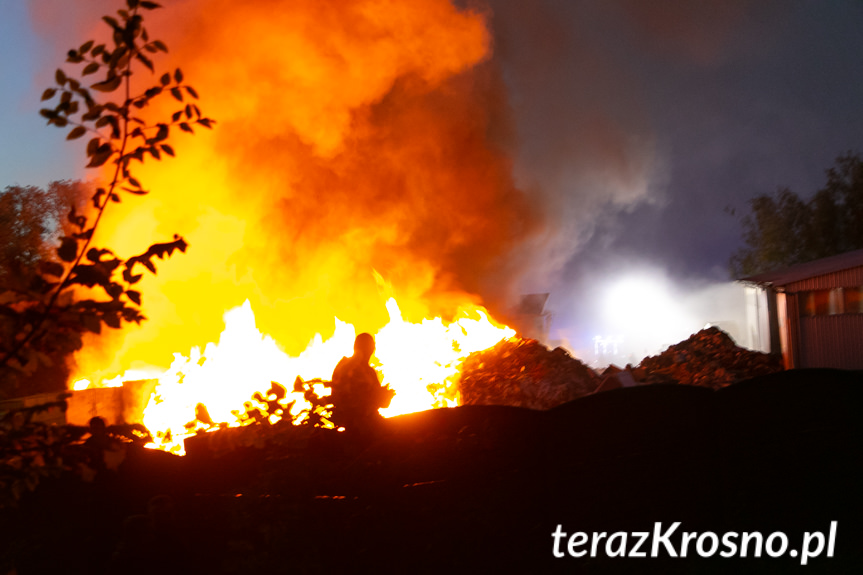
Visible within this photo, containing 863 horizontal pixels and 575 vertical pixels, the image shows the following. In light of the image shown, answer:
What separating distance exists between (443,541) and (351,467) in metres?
0.74

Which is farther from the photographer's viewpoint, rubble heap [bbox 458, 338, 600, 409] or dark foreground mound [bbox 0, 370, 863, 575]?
rubble heap [bbox 458, 338, 600, 409]

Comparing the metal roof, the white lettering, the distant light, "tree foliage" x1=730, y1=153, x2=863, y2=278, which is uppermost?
"tree foliage" x1=730, y1=153, x2=863, y2=278

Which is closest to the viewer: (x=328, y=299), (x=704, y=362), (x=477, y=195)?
(x=704, y=362)

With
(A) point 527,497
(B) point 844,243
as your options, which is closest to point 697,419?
(A) point 527,497

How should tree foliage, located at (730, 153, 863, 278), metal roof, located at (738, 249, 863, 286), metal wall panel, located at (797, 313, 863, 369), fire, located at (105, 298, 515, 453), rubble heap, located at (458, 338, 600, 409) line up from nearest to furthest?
fire, located at (105, 298, 515, 453) < rubble heap, located at (458, 338, 600, 409) < metal wall panel, located at (797, 313, 863, 369) < metal roof, located at (738, 249, 863, 286) < tree foliage, located at (730, 153, 863, 278)

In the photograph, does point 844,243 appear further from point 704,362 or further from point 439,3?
point 439,3

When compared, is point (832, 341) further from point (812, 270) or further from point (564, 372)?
point (564, 372)

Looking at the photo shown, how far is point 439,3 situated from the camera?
50.7 ft

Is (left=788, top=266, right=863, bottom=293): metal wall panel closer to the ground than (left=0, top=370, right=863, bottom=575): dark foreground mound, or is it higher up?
higher up

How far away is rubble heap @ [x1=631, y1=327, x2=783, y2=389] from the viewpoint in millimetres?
12305

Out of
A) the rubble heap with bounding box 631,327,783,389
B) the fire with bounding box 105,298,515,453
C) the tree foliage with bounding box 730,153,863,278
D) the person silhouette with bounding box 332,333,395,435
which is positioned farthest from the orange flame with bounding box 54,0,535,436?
the tree foliage with bounding box 730,153,863,278

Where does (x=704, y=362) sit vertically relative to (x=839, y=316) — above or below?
below

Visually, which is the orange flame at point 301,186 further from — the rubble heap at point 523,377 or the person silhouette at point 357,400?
the person silhouette at point 357,400

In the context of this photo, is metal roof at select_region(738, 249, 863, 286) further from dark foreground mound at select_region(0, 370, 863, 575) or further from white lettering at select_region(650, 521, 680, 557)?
white lettering at select_region(650, 521, 680, 557)
